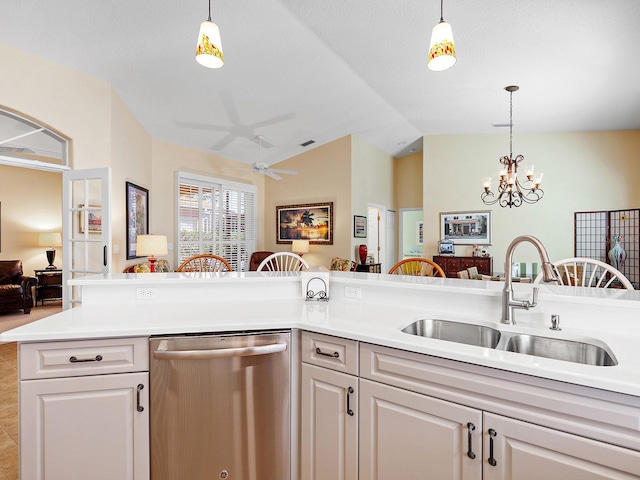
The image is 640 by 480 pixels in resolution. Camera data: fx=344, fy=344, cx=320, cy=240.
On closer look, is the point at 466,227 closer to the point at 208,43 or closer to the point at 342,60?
the point at 342,60

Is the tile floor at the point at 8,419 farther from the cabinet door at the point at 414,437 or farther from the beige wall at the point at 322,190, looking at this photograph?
the beige wall at the point at 322,190

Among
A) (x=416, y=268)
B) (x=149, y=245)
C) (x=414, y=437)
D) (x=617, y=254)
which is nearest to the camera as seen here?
(x=414, y=437)

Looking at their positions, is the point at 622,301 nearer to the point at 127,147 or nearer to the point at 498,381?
the point at 498,381

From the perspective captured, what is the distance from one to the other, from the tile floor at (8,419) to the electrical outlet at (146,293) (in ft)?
3.73

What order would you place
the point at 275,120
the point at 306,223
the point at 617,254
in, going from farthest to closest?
the point at 306,223 → the point at 275,120 → the point at 617,254

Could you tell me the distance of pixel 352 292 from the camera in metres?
2.03

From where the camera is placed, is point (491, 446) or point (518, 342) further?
point (518, 342)

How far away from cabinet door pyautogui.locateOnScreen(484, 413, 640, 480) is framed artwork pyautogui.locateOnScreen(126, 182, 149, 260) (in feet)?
14.6

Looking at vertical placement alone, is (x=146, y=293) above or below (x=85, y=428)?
above

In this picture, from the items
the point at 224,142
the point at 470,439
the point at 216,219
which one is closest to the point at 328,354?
the point at 470,439

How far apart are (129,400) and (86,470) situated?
0.32 m

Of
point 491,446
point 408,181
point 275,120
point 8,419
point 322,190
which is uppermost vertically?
point 275,120

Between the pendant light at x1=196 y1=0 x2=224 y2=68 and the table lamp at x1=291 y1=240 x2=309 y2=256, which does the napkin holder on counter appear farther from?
the table lamp at x1=291 y1=240 x2=309 y2=256

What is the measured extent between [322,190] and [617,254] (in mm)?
4860
